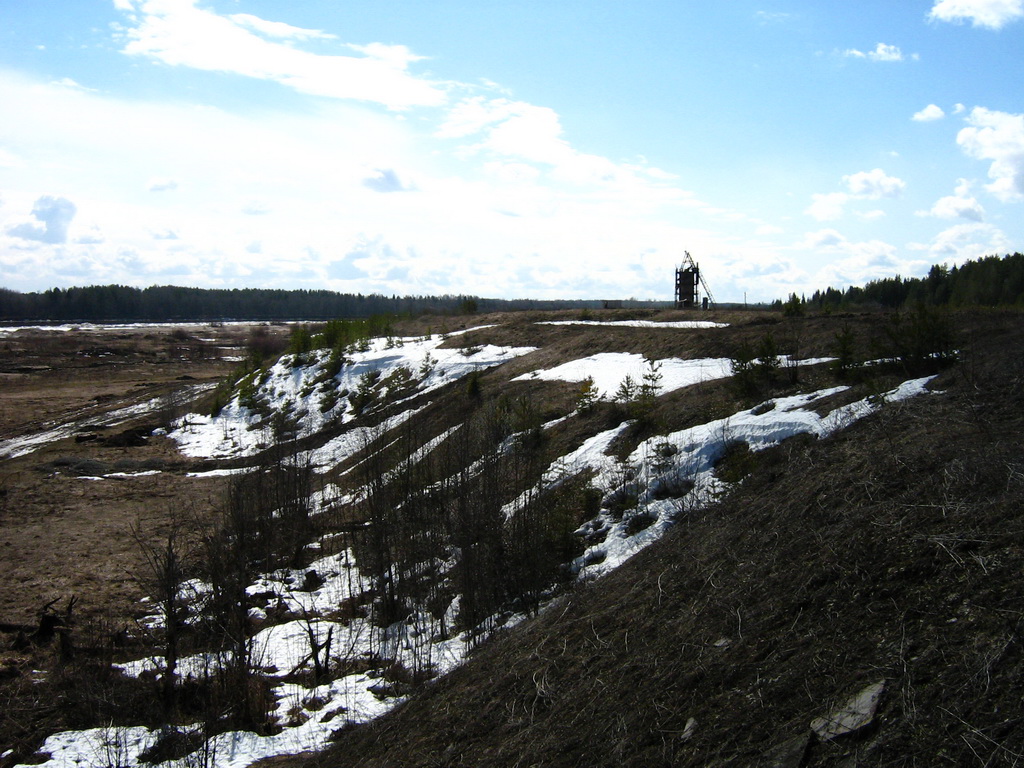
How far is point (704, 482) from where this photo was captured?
12.4 m

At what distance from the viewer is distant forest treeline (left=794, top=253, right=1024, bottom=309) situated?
1241 inches

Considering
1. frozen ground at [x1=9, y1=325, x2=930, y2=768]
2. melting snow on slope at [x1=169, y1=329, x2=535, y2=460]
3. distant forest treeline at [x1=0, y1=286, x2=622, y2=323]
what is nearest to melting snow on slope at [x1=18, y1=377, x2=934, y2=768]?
frozen ground at [x1=9, y1=325, x2=930, y2=768]

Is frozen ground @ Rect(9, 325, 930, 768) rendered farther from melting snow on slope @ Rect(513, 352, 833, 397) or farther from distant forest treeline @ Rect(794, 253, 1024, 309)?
distant forest treeline @ Rect(794, 253, 1024, 309)

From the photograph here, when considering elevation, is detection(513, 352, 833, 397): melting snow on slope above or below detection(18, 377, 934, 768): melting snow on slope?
above

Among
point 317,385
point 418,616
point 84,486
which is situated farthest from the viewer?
point 317,385

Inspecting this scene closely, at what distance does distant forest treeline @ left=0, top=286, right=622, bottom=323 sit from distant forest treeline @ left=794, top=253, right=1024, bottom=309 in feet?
307

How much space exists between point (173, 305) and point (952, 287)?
17535 centimetres

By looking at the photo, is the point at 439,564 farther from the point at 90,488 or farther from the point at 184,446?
the point at 184,446

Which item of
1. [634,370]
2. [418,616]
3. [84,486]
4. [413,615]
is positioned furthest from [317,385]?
[418,616]

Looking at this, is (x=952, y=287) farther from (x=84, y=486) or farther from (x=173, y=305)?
(x=173, y=305)

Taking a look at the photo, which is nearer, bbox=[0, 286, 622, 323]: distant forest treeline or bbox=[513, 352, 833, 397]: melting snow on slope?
bbox=[513, 352, 833, 397]: melting snow on slope

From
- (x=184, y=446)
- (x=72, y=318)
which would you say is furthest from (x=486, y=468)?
(x=72, y=318)

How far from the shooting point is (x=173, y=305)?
172625 mm

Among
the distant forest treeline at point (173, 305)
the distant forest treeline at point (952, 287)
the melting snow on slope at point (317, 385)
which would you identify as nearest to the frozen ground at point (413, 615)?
the melting snow on slope at point (317, 385)
